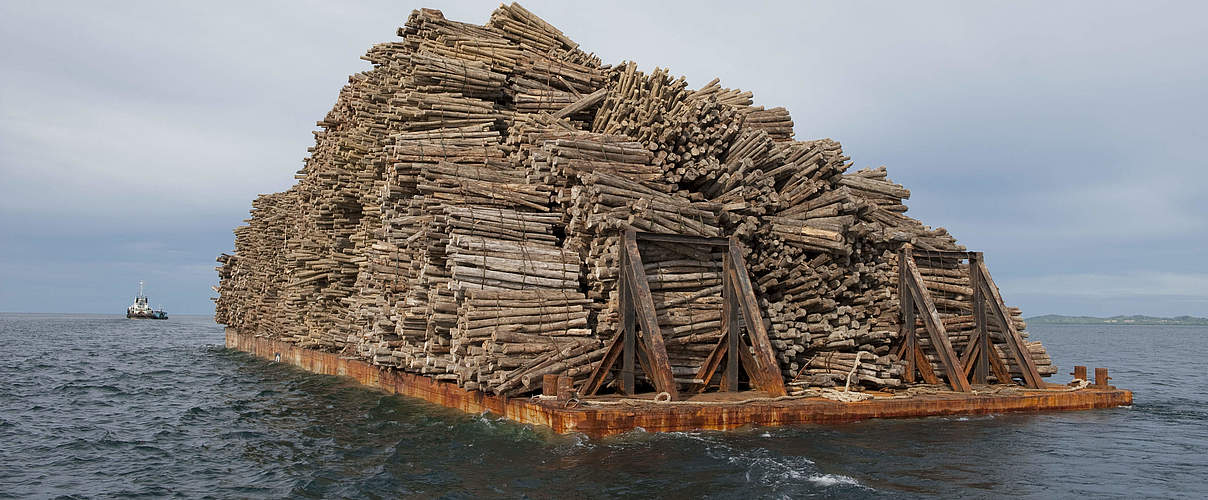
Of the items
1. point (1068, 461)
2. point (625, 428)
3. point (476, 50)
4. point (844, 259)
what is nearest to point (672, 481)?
point (625, 428)

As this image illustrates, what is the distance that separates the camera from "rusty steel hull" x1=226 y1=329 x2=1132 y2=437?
40.5 ft

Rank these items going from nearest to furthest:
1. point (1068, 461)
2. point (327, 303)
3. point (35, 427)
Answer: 1. point (1068, 461)
2. point (35, 427)
3. point (327, 303)

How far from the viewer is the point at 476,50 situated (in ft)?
70.5

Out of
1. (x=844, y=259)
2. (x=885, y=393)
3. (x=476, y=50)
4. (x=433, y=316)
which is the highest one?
(x=476, y=50)

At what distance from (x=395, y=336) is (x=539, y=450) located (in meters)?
8.98

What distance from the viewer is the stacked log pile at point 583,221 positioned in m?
14.8

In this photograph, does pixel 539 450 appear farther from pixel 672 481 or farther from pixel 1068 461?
pixel 1068 461

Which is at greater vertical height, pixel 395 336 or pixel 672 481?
pixel 395 336

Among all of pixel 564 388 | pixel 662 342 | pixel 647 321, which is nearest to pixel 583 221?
pixel 647 321

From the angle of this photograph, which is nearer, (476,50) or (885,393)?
(885,393)

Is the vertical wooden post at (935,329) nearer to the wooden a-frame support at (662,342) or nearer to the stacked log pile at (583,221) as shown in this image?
the stacked log pile at (583,221)

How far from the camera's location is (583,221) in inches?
599

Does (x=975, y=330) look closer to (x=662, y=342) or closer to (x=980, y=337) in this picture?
(x=980, y=337)

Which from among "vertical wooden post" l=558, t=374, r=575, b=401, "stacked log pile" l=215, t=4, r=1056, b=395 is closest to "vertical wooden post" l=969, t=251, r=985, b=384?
"stacked log pile" l=215, t=4, r=1056, b=395
